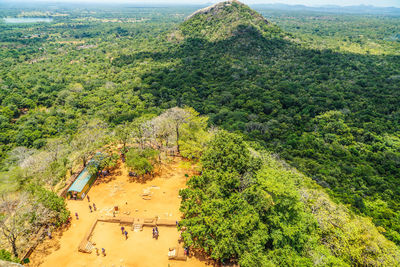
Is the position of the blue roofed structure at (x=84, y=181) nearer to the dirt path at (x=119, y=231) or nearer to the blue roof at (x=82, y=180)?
the blue roof at (x=82, y=180)

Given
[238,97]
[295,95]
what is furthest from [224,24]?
[238,97]

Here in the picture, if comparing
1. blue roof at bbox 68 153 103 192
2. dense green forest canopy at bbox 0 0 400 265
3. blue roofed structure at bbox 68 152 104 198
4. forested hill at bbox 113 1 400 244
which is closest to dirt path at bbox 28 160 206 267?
blue roofed structure at bbox 68 152 104 198

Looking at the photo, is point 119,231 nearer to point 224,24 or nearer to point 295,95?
point 295,95

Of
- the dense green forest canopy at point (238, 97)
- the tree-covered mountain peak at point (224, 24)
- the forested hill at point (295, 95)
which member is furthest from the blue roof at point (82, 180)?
the tree-covered mountain peak at point (224, 24)

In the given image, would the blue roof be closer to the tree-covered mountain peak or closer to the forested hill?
the forested hill

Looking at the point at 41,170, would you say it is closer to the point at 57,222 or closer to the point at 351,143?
the point at 57,222

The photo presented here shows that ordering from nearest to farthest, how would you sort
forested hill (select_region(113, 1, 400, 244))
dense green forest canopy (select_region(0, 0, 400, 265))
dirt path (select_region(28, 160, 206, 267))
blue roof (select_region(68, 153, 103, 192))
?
dirt path (select_region(28, 160, 206, 267)), blue roof (select_region(68, 153, 103, 192)), dense green forest canopy (select_region(0, 0, 400, 265)), forested hill (select_region(113, 1, 400, 244))
